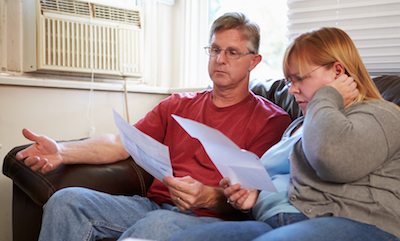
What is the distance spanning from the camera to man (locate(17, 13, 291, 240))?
1.17 meters

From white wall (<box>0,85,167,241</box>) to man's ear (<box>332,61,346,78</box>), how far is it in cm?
155

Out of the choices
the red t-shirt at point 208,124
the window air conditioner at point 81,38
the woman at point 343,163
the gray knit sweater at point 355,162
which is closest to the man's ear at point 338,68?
the woman at point 343,163

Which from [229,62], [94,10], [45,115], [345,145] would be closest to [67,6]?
[94,10]

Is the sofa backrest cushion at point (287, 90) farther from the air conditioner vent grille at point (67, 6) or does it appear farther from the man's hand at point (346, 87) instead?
the air conditioner vent grille at point (67, 6)

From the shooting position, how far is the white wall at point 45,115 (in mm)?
1888

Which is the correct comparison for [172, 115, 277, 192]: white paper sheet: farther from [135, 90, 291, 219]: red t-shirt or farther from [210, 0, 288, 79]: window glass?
[210, 0, 288, 79]: window glass

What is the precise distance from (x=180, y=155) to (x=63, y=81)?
37.0 inches

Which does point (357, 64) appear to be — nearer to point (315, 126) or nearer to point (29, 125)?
point (315, 126)

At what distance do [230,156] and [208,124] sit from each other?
0.65 metres

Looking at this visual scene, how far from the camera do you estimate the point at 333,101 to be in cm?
93

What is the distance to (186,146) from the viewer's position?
1498 mm

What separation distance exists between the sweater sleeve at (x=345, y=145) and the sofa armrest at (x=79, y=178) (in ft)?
2.71

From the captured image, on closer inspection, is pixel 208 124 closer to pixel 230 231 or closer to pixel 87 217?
pixel 87 217

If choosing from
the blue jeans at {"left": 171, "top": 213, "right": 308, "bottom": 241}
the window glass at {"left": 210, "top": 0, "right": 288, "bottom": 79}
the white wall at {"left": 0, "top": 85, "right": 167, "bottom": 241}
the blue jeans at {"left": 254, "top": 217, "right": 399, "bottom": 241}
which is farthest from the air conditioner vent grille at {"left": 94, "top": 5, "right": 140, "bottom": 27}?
the blue jeans at {"left": 254, "top": 217, "right": 399, "bottom": 241}
